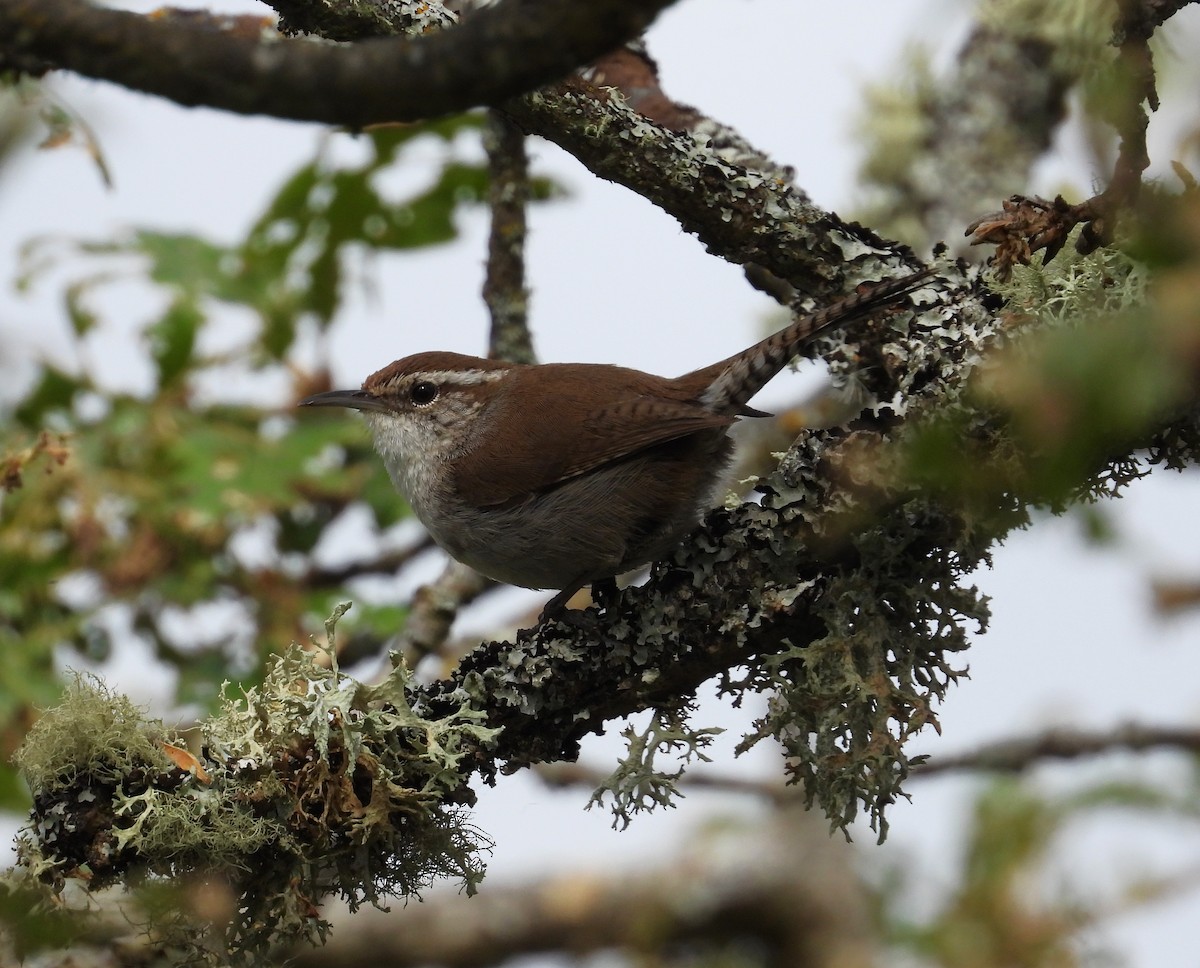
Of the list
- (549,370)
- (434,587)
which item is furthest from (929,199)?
(434,587)

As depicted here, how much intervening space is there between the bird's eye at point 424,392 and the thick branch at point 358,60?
9.99 feet

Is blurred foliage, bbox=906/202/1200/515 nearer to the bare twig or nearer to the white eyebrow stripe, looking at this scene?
the bare twig

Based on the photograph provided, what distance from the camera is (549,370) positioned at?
4.23 meters

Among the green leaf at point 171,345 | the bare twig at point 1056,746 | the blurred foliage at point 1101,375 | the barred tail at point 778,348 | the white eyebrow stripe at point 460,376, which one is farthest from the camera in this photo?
the green leaf at point 171,345

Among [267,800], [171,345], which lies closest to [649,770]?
[267,800]

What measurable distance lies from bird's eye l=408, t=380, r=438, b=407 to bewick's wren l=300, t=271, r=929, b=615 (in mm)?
400

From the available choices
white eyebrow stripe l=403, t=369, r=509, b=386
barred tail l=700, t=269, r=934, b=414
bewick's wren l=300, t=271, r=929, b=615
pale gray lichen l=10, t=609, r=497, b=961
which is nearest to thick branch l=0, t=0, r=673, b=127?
pale gray lichen l=10, t=609, r=497, b=961

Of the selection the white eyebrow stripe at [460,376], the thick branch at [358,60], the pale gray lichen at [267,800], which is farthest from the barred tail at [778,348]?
the thick branch at [358,60]

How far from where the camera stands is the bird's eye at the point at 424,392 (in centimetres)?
467

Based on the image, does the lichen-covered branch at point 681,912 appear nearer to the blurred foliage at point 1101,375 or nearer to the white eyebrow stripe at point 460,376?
the white eyebrow stripe at point 460,376

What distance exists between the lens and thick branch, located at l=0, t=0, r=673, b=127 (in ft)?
4.83

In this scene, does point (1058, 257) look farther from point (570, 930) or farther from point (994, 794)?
point (570, 930)

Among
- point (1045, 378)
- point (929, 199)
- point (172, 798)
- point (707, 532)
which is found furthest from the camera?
point (929, 199)

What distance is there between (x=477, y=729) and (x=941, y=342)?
4.52 ft
